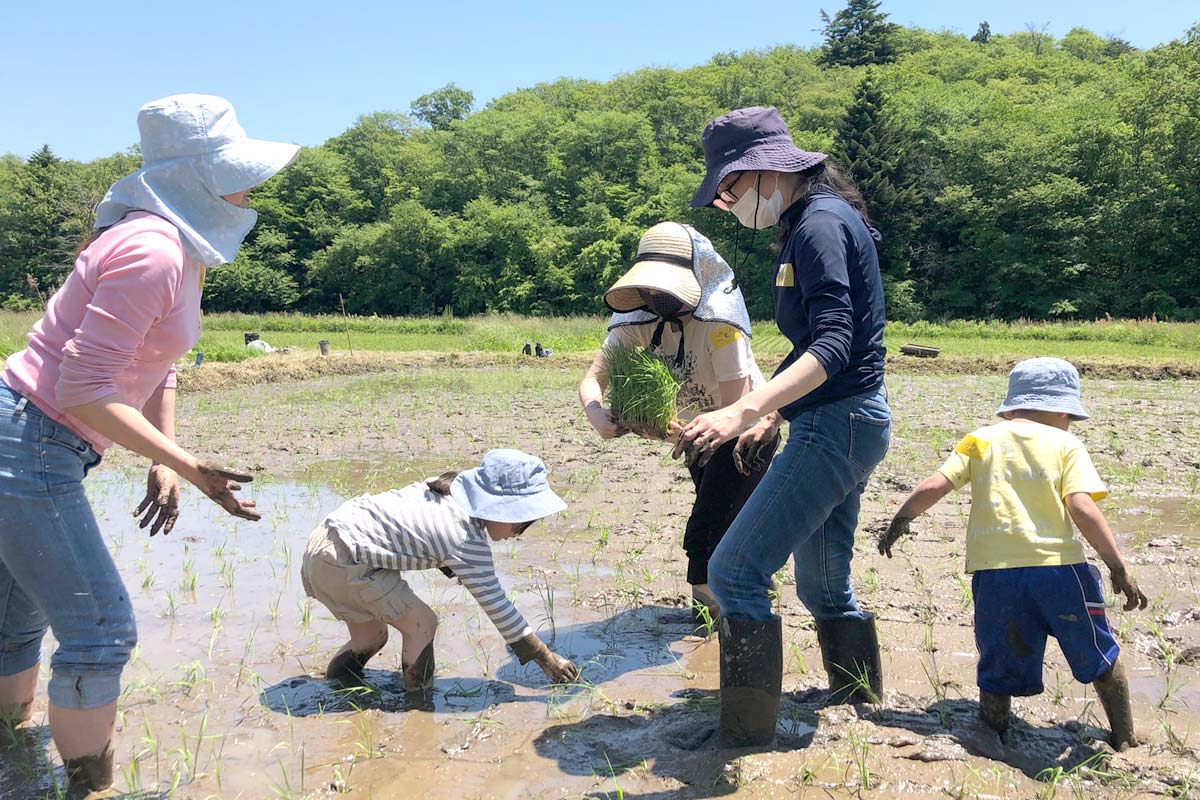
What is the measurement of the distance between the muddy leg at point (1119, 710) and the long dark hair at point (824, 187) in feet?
5.33

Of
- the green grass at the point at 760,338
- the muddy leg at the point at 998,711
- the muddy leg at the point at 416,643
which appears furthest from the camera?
the green grass at the point at 760,338

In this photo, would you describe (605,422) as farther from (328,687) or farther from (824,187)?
(328,687)

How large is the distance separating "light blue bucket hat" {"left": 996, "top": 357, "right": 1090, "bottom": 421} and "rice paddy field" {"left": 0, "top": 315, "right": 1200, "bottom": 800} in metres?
1.06

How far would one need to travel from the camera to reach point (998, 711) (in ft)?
9.46

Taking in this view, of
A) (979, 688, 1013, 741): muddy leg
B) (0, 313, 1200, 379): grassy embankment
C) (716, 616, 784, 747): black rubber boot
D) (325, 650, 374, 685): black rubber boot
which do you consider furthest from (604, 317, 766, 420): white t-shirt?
(0, 313, 1200, 379): grassy embankment

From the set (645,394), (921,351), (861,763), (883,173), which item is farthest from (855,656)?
(883,173)

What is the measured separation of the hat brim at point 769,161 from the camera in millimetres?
2791

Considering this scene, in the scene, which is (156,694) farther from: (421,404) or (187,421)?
(421,404)

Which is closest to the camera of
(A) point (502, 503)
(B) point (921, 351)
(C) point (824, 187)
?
(C) point (824, 187)

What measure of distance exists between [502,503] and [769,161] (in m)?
1.53

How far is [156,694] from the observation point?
3416 millimetres

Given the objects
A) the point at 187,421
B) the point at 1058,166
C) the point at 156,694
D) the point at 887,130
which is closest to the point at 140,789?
the point at 156,694

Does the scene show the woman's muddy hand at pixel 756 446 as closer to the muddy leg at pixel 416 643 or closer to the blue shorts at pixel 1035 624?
the blue shorts at pixel 1035 624

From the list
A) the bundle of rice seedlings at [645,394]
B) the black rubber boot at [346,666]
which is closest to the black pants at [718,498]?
the bundle of rice seedlings at [645,394]
